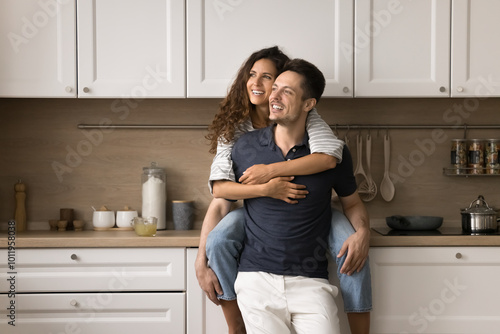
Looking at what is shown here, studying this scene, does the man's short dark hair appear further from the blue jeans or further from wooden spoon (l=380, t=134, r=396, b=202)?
wooden spoon (l=380, t=134, r=396, b=202)

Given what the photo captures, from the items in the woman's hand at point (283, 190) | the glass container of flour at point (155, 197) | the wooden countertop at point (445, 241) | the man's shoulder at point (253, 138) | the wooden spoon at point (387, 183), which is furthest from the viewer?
the wooden spoon at point (387, 183)

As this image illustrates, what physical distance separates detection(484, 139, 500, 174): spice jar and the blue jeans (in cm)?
100

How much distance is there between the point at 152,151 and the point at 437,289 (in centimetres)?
151

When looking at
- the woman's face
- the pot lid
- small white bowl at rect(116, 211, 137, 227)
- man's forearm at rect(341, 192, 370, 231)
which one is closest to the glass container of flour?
small white bowl at rect(116, 211, 137, 227)

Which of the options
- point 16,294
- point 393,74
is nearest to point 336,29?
point 393,74

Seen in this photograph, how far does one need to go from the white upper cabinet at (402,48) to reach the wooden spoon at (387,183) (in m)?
0.37

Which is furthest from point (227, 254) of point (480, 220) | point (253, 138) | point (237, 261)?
point (480, 220)

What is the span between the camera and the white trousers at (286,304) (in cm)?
229

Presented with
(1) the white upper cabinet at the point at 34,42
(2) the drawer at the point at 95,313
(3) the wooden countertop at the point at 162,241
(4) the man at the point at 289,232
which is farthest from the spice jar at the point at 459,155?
(1) the white upper cabinet at the point at 34,42

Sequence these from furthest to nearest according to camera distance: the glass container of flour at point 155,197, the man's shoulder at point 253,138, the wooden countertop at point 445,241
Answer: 1. the glass container of flour at point 155,197
2. the wooden countertop at point 445,241
3. the man's shoulder at point 253,138

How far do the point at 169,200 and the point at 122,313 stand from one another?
704mm

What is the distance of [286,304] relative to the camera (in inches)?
91.9

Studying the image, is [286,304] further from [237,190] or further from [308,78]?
[308,78]

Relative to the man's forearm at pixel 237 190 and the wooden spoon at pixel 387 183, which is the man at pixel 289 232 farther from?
the wooden spoon at pixel 387 183
